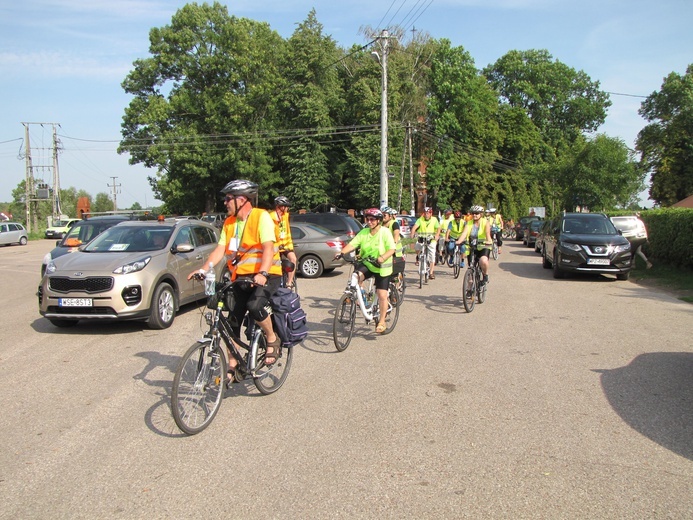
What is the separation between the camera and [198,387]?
15.1 ft

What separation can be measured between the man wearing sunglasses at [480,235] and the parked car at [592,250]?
17.4ft

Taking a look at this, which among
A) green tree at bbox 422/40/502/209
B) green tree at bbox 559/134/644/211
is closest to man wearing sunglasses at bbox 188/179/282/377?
green tree at bbox 559/134/644/211

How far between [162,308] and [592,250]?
1093 cm

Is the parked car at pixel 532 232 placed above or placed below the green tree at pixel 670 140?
below

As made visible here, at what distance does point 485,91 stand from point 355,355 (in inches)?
1977

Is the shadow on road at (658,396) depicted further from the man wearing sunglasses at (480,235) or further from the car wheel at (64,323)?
the car wheel at (64,323)

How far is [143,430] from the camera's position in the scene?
466 cm

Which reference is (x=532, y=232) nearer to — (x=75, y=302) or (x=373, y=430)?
(x=75, y=302)

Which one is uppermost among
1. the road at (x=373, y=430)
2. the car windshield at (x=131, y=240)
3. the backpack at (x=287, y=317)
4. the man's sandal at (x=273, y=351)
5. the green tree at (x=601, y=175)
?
the green tree at (x=601, y=175)

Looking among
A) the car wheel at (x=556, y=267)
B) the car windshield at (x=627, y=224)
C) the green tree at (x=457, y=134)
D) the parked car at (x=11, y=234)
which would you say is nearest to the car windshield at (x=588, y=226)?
the car wheel at (x=556, y=267)

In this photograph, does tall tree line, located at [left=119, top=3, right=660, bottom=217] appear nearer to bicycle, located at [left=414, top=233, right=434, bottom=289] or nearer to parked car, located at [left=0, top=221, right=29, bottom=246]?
parked car, located at [left=0, top=221, right=29, bottom=246]

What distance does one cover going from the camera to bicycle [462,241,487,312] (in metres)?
10.0

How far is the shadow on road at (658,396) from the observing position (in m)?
4.48

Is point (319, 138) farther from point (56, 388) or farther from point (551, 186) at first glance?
Result: point (56, 388)
